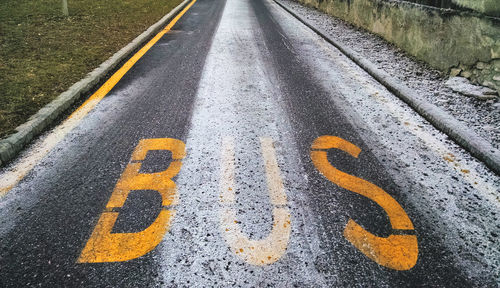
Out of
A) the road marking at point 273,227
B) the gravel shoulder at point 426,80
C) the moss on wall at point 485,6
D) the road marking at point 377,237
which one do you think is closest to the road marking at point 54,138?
the road marking at point 273,227

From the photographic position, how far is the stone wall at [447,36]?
3.76m

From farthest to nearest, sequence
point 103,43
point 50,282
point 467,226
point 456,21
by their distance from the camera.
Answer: point 103,43 → point 456,21 → point 467,226 → point 50,282

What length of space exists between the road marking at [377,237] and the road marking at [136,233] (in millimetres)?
1174

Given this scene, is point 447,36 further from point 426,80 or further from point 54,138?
point 54,138

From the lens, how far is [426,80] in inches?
174

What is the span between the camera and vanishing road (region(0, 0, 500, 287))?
1694 millimetres

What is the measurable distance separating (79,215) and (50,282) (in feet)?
1.74

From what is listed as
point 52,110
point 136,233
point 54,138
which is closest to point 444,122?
point 136,233

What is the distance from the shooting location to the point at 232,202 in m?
2.18

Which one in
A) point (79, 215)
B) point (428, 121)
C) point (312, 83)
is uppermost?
point (312, 83)

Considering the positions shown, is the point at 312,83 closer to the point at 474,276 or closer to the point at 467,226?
the point at 467,226

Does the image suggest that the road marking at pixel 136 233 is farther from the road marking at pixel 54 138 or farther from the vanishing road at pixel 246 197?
the road marking at pixel 54 138

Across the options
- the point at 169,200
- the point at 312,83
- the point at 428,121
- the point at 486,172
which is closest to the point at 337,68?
the point at 312,83

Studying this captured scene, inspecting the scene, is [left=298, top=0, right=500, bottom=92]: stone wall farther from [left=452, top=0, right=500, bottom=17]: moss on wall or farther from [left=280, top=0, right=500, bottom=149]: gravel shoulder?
[left=280, top=0, right=500, bottom=149]: gravel shoulder
